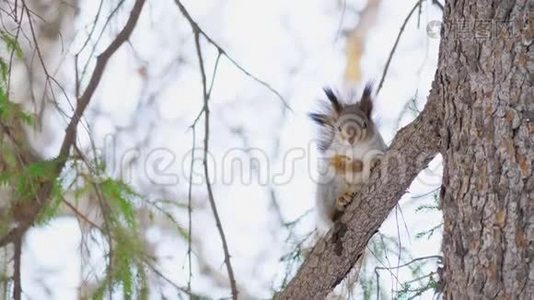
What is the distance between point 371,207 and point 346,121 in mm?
349

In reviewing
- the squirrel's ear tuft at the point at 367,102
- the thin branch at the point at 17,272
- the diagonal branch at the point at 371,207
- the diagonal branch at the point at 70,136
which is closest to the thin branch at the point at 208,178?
the diagonal branch at the point at 70,136

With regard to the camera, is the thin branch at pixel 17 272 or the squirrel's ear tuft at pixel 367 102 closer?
the squirrel's ear tuft at pixel 367 102

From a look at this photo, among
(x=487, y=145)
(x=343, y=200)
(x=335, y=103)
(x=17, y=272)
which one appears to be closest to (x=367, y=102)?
(x=335, y=103)

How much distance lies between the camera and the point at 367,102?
210 centimetres

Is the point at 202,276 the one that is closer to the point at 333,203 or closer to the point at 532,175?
the point at 333,203

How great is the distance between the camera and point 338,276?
184cm

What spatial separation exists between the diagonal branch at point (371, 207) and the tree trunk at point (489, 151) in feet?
0.33

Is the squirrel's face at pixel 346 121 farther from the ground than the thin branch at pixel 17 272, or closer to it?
farther from the ground

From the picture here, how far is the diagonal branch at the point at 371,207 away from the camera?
1.64m

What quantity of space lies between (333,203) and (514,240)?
2.23 ft

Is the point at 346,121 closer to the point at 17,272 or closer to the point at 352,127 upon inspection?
the point at 352,127

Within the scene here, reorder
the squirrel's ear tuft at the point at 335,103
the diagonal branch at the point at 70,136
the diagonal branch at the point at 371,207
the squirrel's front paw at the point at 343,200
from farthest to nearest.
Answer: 1. the diagonal branch at the point at 70,136
2. the squirrel's ear tuft at the point at 335,103
3. the squirrel's front paw at the point at 343,200
4. the diagonal branch at the point at 371,207

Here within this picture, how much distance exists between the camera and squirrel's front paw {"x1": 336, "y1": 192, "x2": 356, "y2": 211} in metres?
1.94

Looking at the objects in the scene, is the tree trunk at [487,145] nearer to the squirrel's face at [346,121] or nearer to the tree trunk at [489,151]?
the tree trunk at [489,151]
